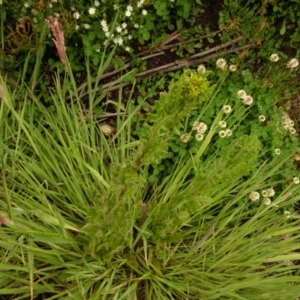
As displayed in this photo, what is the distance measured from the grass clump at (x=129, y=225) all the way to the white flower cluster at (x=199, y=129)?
37 mm

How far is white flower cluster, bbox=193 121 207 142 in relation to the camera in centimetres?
192

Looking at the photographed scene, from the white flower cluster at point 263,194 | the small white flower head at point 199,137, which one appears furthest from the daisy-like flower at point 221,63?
the white flower cluster at point 263,194

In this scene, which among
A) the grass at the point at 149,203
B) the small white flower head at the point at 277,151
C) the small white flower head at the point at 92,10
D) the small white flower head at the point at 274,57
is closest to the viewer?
the grass at the point at 149,203

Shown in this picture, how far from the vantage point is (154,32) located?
7.04ft

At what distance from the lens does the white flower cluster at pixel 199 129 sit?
1.92 m

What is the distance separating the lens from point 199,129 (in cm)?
192

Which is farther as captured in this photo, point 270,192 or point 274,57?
point 274,57

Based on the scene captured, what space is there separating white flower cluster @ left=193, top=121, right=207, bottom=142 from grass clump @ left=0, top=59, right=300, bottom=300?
37 mm

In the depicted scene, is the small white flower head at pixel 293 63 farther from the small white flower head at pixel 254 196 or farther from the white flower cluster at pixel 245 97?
the small white flower head at pixel 254 196

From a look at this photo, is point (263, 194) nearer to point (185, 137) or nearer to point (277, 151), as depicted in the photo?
point (277, 151)

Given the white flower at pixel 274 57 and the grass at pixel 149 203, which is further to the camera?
the white flower at pixel 274 57

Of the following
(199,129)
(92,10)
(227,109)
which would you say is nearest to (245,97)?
(227,109)

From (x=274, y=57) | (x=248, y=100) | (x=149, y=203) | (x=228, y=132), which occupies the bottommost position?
(x=149, y=203)

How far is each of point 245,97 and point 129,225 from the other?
0.82 meters
